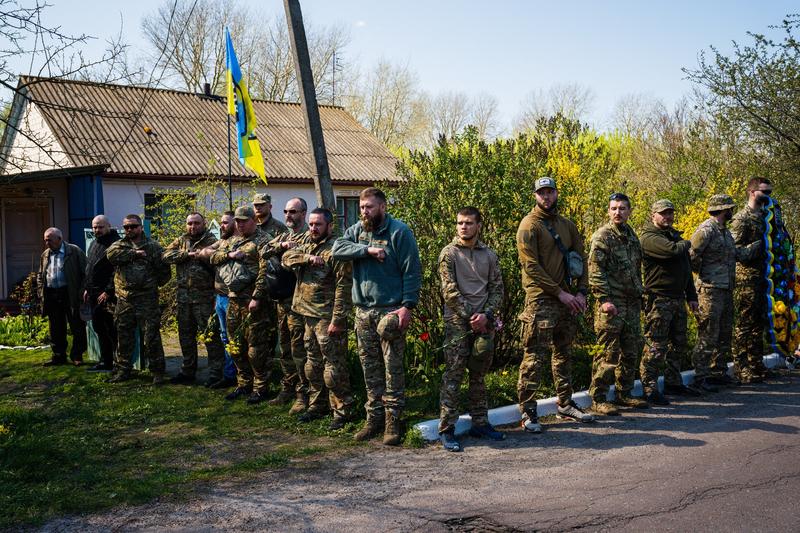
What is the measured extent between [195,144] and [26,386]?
13.0 metres

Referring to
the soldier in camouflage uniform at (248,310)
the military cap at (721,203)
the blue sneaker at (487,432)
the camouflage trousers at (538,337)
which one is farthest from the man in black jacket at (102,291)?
the military cap at (721,203)

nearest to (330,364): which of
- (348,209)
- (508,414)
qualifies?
(508,414)

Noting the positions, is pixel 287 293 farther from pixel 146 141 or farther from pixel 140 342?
pixel 146 141

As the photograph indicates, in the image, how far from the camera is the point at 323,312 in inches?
275

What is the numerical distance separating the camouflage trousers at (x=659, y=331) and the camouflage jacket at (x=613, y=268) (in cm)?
54

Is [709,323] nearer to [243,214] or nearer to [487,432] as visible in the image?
[487,432]

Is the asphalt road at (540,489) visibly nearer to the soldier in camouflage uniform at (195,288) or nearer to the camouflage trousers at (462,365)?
the camouflage trousers at (462,365)

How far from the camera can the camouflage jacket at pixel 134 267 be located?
900cm

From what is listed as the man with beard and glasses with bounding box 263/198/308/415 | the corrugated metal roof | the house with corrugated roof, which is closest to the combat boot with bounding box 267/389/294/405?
the man with beard and glasses with bounding box 263/198/308/415

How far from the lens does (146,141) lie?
20109mm

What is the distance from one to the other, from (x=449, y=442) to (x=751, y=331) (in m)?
4.51

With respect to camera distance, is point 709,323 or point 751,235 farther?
point 751,235

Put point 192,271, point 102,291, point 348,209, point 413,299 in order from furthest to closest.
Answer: point 348,209 < point 102,291 < point 192,271 < point 413,299

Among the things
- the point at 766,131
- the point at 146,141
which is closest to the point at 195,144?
the point at 146,141
